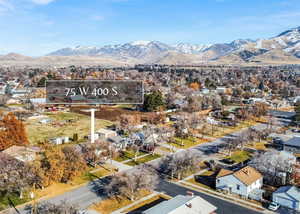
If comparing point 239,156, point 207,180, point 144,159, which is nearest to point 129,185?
point 207,180

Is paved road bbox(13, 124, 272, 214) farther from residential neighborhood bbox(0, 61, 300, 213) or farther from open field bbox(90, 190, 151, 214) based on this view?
open field bbox(90, 190, 151, 214)

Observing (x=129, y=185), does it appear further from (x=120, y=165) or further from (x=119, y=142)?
(x=119, y=142)

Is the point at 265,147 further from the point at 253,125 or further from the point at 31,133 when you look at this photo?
the point at 31,133

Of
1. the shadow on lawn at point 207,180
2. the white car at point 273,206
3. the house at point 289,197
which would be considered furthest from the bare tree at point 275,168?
the white car at point 273,206

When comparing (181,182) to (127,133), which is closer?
(181,182)

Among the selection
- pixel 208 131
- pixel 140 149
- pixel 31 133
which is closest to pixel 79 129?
pixel 31 133

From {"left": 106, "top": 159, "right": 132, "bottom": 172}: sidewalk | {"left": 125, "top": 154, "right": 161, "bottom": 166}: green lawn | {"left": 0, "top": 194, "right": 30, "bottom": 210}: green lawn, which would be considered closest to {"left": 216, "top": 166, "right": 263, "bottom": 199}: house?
{"left": 125, "top": 154, "right": 161, "bottom": 166}: green lawn
